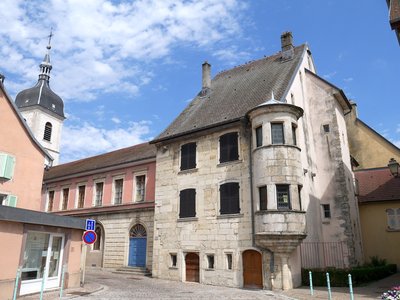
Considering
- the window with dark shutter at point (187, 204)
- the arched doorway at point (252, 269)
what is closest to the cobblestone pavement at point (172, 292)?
the arched doorway at point (252, 269)

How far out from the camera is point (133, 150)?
28.7 metres

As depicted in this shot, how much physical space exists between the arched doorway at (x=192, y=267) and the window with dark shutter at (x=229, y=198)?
293 centimetres

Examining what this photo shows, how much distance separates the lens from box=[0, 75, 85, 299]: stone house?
11555 millimetres

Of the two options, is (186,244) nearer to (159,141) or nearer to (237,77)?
(159,141)

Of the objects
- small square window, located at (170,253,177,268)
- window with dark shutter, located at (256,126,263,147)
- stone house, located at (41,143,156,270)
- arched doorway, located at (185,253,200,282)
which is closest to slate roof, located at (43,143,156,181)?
stone house, located at (41,143,156,270)

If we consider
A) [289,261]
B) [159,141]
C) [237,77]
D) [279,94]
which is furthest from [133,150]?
[289,261]

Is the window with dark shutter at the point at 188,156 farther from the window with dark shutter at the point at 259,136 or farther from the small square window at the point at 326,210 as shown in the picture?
the small square window at the point at 326,210

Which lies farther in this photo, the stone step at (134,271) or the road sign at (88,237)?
the stone step at (134,271)

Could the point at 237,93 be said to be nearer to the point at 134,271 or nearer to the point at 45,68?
the point at 134,271

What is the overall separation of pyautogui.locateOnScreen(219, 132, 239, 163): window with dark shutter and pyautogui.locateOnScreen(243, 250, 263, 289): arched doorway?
4801 mm

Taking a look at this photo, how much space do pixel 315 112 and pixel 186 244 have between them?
10.9 m

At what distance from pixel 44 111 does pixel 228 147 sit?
36.2 metres

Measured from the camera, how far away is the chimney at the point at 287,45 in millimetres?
21908

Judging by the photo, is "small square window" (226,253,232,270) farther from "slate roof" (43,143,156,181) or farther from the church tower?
the church tower
